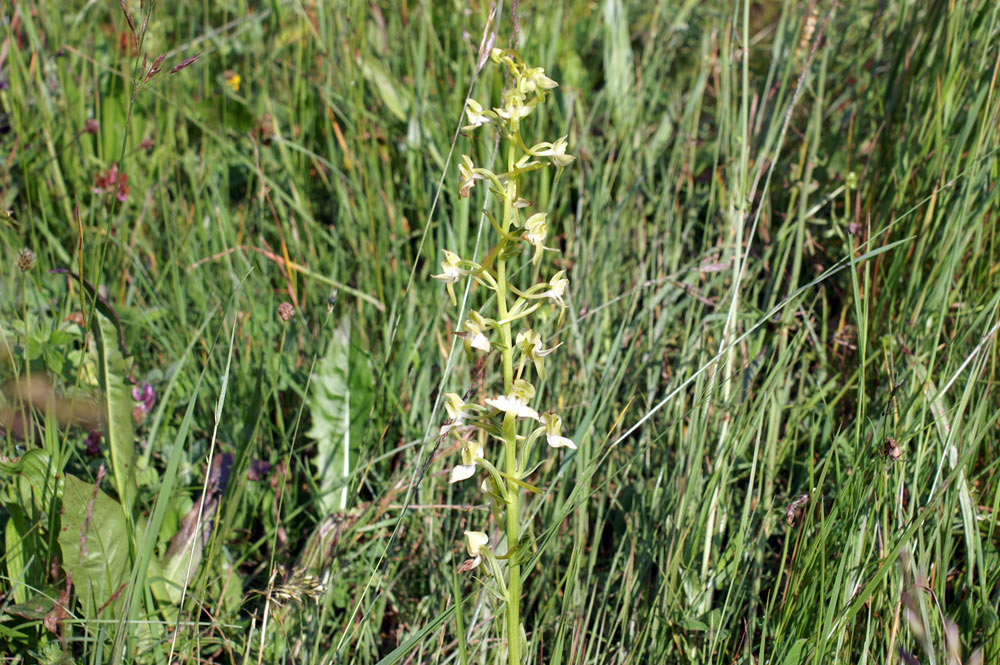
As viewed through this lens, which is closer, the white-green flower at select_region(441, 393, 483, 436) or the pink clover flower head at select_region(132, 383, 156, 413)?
the white-green flower at select_region(441, 393, 483, 436)

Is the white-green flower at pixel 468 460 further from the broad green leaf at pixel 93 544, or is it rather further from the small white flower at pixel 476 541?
the broad green leaf at pixel 93 544

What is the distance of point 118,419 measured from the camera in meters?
1.72

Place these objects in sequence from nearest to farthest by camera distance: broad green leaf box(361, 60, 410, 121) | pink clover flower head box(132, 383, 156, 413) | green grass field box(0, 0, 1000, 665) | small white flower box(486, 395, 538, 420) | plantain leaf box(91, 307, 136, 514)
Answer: small white flower box(486, 395, 538, 420) → green grass field box(0, 0, 1000, 665) → plantain leaf box(91, 307, 136, 514) → pink clover flower head box(132, 383, 156, 413) → broad green leaf box(361, 60, 410, 121)

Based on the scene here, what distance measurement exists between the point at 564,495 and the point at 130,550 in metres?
0.99

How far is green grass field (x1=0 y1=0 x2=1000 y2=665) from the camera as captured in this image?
4.93ft

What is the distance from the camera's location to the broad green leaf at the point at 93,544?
4.94 feet

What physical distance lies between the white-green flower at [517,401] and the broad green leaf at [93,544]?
89 cm

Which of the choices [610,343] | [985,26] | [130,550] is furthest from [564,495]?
[985,26]

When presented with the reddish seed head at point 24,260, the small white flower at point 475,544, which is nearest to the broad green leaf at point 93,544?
the reddish seed head at point 24,260

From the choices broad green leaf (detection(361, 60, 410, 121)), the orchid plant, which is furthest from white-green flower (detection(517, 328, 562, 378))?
broad green leaf (detection(361, 60, 410, 121))

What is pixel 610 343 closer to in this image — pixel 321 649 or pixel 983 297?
pixel 983 297

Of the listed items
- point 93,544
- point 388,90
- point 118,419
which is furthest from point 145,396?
point 388,90

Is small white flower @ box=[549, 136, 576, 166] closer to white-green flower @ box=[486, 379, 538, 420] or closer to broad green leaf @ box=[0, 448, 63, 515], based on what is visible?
white-green flower @ box=[486, 379, 538, 420]

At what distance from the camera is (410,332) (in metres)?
2.20
